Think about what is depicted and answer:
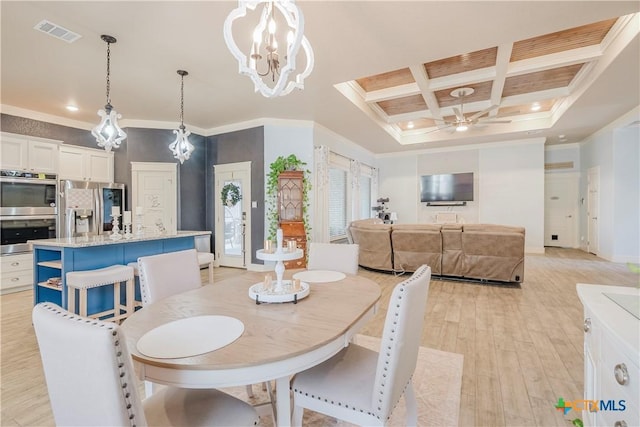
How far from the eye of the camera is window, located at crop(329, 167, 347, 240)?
22.3 feet

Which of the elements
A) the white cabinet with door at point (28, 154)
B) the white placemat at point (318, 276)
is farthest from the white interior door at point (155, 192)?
the white placemat at point (318, 276)

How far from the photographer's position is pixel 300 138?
5.55 metres

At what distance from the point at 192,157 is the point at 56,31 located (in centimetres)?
325

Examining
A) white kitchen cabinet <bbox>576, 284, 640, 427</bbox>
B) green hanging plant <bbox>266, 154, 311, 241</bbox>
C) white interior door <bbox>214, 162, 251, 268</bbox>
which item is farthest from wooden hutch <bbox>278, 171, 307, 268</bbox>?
white kitchen cabinet <bbox>576, 284, 640, 427</bbox>

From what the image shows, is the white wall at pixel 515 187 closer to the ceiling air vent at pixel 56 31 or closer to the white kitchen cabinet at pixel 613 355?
the white kitchen cabinet at pixel 613 355

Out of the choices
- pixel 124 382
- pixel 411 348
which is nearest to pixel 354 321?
pixel 411 348

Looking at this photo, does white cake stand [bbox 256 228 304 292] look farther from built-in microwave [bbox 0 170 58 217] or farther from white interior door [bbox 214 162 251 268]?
built-in microwave [bbox 0 170 58 217]

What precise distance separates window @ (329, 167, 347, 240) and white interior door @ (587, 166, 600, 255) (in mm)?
5584

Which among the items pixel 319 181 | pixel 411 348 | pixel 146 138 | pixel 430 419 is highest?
pixel 146 138

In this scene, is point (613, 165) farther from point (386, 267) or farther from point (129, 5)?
point (129, 5)

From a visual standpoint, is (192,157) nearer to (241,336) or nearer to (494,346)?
(241,336)

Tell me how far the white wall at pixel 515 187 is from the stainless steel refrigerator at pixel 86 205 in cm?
841

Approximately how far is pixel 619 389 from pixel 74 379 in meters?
1.55

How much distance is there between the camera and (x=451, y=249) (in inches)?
182
